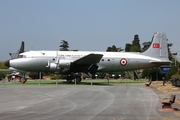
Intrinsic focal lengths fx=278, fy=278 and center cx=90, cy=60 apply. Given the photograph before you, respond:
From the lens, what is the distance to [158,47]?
122 feet

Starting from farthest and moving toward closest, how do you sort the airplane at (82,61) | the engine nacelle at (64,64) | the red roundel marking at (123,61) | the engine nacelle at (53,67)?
the red roundel marking at (123,61)
the airplane at (82,61)
the engine nacelle at (53,67)
the engine nacelle at (64,64)

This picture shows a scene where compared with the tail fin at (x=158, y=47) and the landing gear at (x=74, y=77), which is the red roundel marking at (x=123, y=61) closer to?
the tail fin at (x=158, y=47)

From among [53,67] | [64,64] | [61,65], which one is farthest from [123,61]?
[53,67]

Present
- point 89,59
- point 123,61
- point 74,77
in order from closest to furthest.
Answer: point 89,59, point 74,77, point 123,61

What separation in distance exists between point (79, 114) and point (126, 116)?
5.57ft

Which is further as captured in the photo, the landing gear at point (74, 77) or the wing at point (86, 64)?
the landing gear at point (74, 77)

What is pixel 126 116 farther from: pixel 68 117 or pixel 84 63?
pixel 84 63

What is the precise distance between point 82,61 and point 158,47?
11.7 m

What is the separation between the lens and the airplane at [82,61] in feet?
103

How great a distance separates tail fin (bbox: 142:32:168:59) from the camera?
36.7 metres

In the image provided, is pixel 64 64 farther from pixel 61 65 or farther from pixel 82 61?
pixel 82 61

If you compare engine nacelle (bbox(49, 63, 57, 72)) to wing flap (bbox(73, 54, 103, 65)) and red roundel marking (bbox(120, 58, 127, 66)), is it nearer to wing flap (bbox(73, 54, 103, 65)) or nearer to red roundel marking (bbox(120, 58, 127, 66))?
wing flap (bbox(73, 54, 103, 65))

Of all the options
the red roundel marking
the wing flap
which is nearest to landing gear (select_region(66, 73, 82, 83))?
the wing flap

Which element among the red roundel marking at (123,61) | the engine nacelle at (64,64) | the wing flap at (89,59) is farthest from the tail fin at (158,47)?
the engine nacelle at (64,64)
